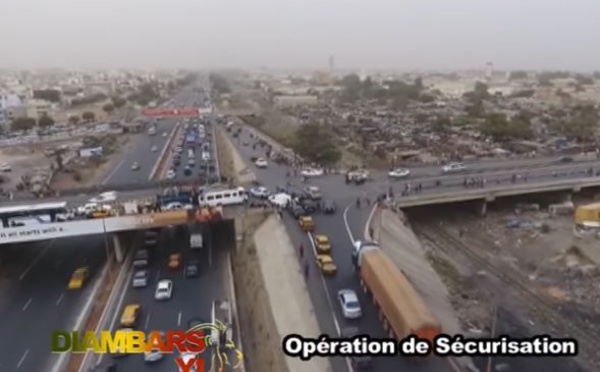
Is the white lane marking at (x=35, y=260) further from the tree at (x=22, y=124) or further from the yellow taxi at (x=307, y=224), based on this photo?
the tree at (x=22, y=124)

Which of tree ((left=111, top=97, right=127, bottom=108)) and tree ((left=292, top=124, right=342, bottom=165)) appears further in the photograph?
tree ((left=111, top=97, right=127, bottom=108))

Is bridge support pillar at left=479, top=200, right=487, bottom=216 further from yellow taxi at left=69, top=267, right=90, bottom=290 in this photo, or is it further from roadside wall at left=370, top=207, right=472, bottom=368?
yellow taxi at left=69, top=267, right=90, bottom=290

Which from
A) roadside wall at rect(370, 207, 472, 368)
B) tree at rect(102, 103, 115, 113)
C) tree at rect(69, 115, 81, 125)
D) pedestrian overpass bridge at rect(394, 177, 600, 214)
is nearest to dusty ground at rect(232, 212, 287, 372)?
roadside wall at rect(370, 207, 472, 368)

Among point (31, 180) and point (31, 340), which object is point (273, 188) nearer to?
point (31, 340)

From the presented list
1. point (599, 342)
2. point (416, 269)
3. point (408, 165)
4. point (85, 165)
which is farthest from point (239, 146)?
point (599, 342)

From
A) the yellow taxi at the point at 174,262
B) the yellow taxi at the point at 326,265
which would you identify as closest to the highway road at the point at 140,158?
the yellow taxi at the point at 174,262

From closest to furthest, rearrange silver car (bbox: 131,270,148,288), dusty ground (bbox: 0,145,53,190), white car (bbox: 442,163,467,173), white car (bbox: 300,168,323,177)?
silver car (bbox: 131,270,148,288) < white car (bbox: 300,168,323,177) < white car (bbox: 442,163,467,173) < dusty ground (bbox: 0,145,53,190)

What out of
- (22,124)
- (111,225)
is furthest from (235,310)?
(22,124)
